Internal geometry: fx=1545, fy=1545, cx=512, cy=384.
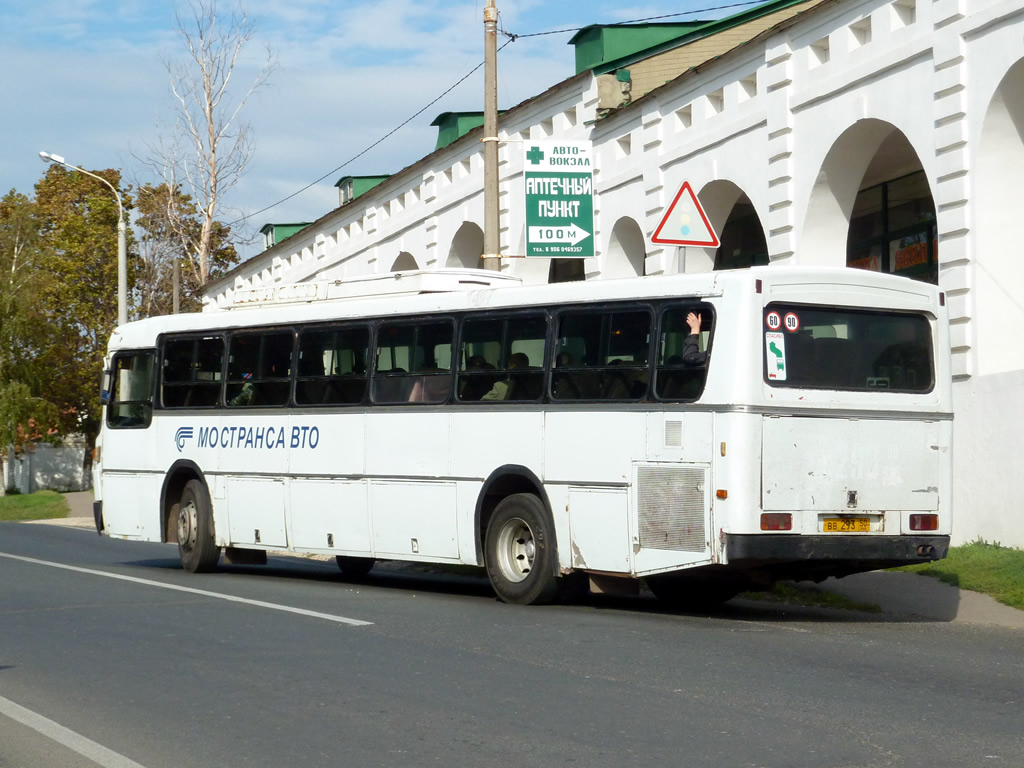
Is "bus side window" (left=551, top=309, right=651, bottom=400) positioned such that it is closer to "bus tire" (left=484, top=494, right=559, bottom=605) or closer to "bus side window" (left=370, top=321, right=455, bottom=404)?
"bus tire" (left=484, top=494, right=559, bottom=605)

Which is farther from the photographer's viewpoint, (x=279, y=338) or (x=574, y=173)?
(x=574, y=173)

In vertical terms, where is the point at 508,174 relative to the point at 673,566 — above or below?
above

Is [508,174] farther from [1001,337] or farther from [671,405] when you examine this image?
[671,405]

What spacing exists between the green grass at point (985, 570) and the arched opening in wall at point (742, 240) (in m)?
9.87

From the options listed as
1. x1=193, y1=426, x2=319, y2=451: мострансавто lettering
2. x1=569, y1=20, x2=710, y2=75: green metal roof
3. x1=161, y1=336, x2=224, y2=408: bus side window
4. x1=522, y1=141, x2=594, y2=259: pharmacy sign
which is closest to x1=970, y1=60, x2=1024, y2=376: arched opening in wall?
x1=522, y1=141, x2=594, y2=259: pharmacy sign

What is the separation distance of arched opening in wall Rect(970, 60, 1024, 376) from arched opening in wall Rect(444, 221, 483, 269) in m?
15.1

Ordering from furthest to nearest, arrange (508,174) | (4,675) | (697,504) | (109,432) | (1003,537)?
(508,174), (109,432), (1003,537), (697,504), (4,675)

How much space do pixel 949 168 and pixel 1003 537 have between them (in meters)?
4.18

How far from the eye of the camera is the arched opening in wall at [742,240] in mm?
25641

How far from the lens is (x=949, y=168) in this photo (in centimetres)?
1742

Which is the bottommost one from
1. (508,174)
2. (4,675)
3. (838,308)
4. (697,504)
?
(4,675)

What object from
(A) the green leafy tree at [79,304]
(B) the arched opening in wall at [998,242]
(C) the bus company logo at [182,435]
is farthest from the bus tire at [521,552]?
(A) the green leafy tree at [79,304]

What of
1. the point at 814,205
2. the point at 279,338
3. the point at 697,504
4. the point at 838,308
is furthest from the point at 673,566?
the point at 814,205

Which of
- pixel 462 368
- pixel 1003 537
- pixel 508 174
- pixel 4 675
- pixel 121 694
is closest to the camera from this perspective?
pixel 121 694
